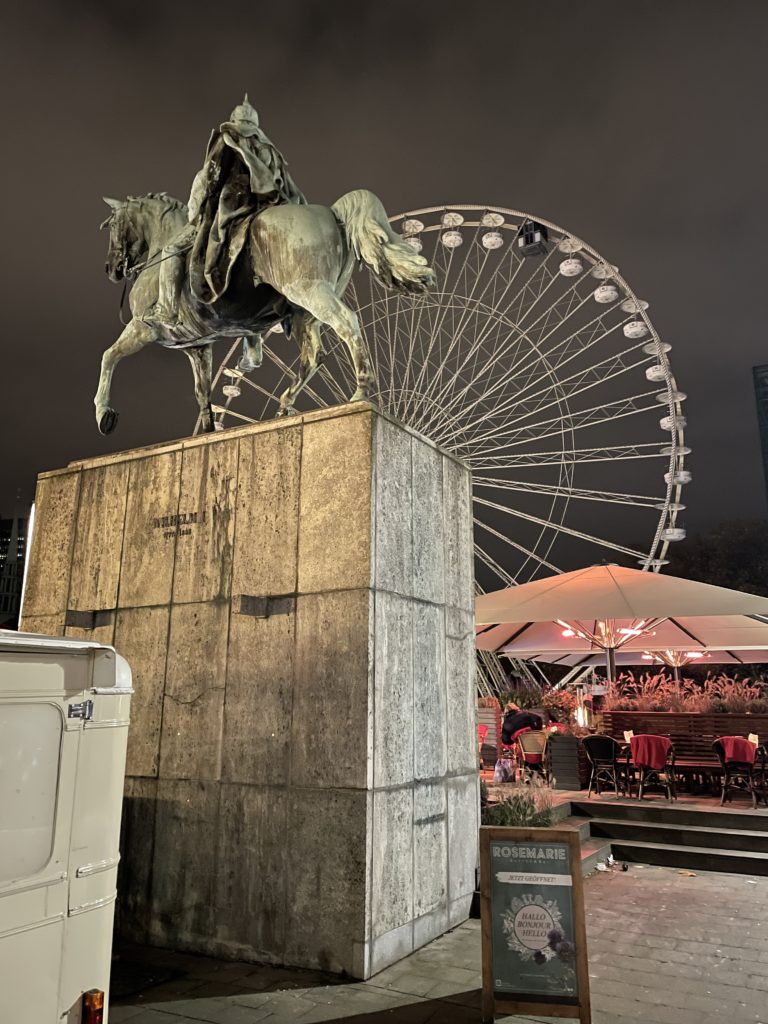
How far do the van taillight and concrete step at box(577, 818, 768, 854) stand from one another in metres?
7.08

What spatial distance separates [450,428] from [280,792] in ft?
36.5

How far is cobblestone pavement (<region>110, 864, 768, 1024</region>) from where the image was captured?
4035mm

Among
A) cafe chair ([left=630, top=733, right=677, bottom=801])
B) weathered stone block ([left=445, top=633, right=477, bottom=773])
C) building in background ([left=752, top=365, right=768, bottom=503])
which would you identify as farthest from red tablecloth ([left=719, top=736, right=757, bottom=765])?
building in background ([left=752, top=365, right=768, bottom=503])

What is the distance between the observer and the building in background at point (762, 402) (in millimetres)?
77938

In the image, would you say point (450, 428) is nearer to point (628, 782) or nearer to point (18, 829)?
point (628, 782)

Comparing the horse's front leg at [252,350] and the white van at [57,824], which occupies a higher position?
the horse's front leg at [252,350]

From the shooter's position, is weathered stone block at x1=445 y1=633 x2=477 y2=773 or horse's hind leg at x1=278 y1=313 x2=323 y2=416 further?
horse's hind leg at x1=278 y1=313 x2=323 y2=416

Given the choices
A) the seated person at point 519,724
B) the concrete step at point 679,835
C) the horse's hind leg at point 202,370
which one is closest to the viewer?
the horse's hind leg at point 202,370

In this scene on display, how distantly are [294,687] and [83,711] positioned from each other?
2.24 m

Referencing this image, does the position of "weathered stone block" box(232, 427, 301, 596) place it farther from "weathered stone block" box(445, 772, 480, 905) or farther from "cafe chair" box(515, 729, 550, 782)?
"cafe chair" box(515, 729, 550, 782)

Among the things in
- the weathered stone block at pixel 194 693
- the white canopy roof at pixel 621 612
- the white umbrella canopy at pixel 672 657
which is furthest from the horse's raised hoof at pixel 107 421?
the white umbrella canopy at pixel 672 657

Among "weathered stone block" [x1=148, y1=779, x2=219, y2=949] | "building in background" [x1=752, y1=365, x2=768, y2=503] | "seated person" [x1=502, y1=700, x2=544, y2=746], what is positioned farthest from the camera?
"building in background" [x1=752, y1=365, x2=768, y2=503]

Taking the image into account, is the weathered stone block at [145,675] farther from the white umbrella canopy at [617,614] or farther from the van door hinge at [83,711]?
the white umbrella canopy at [617,614]

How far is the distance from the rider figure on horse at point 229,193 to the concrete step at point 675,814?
7.57 m
